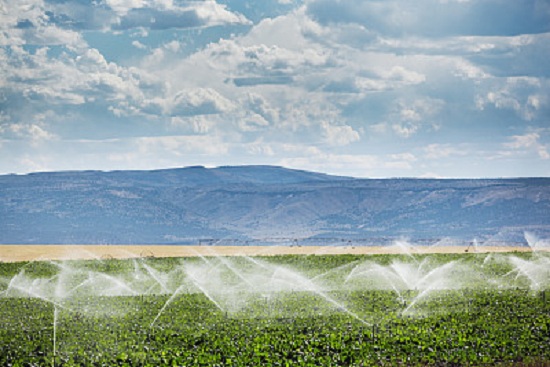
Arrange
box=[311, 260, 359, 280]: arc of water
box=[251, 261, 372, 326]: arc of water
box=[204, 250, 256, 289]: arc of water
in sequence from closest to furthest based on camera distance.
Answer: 1. box=[251, 261, 372, 326]: arc of water
2. box=[204, 250, 256, 289]: arc of water
3. box=[311, 260, 359, 280]: arc of water

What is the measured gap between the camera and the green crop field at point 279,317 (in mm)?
31391

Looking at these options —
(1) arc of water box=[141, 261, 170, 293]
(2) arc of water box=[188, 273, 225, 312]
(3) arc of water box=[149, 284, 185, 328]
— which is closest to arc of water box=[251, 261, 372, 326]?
(2) arc of water box=[188, 273, 225, 312]

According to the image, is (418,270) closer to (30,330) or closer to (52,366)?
(30,330)

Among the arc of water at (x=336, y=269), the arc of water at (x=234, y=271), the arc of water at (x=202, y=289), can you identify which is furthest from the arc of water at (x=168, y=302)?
the arc of water at (x=336, y=269)

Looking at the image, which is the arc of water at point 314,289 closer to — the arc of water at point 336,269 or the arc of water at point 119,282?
the arc of water at point 336,269

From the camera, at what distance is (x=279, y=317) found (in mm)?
38094

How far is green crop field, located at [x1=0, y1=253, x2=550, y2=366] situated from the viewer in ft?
103

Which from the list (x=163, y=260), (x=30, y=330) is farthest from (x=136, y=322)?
(x=163, y=260)

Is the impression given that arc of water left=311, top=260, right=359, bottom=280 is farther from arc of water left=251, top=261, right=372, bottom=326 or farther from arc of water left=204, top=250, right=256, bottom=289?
arc of water left=204, top=250, right=256, bottom=289

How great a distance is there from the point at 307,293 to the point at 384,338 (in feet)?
44.1

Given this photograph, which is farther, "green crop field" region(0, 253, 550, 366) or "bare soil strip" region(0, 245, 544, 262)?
"bare soil strip" region(0, 245, 544, 262)

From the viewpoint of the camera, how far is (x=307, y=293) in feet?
153

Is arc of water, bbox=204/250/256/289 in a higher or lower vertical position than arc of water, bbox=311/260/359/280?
higher

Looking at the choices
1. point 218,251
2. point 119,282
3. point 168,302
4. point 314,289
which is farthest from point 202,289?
point 218,251
